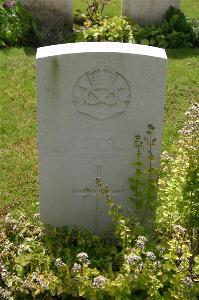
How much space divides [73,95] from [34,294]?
60.6 inches

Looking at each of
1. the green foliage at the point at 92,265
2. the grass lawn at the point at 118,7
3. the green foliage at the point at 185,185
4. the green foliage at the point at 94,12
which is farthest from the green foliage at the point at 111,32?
the green foliage at the point at 92,265

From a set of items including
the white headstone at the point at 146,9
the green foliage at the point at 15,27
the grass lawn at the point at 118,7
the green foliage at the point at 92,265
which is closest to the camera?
the green foliage at the point at 92,265

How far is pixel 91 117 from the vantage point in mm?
4457

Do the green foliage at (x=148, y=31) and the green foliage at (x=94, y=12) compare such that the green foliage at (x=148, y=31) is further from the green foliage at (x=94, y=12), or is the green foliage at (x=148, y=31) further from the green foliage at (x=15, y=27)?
the green foliage at (x=15, y=27)

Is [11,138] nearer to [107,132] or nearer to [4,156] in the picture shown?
[4,156]

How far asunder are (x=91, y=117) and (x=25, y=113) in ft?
10.2

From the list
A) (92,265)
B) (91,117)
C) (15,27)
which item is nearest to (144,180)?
(91,117)

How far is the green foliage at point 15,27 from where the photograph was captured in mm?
9469

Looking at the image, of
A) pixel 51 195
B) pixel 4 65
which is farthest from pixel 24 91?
pixel 51 195

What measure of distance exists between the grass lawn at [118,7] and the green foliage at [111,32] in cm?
142

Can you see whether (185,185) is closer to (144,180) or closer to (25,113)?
(144,180)

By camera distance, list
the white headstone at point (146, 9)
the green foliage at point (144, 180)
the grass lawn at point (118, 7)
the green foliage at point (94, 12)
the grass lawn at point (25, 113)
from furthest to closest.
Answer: the grass lawn at point (118, 7) → the white headstone at point (146, 9) → the green foliage at point (94, 12) → the grass lawn at point (25, 113) → the green foliage at point (144, 180)

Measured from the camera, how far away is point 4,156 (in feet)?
21.1

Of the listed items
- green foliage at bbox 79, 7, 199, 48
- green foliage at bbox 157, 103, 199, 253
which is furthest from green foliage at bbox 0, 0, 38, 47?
green foliage at bbox 157, 103, 199, 253
